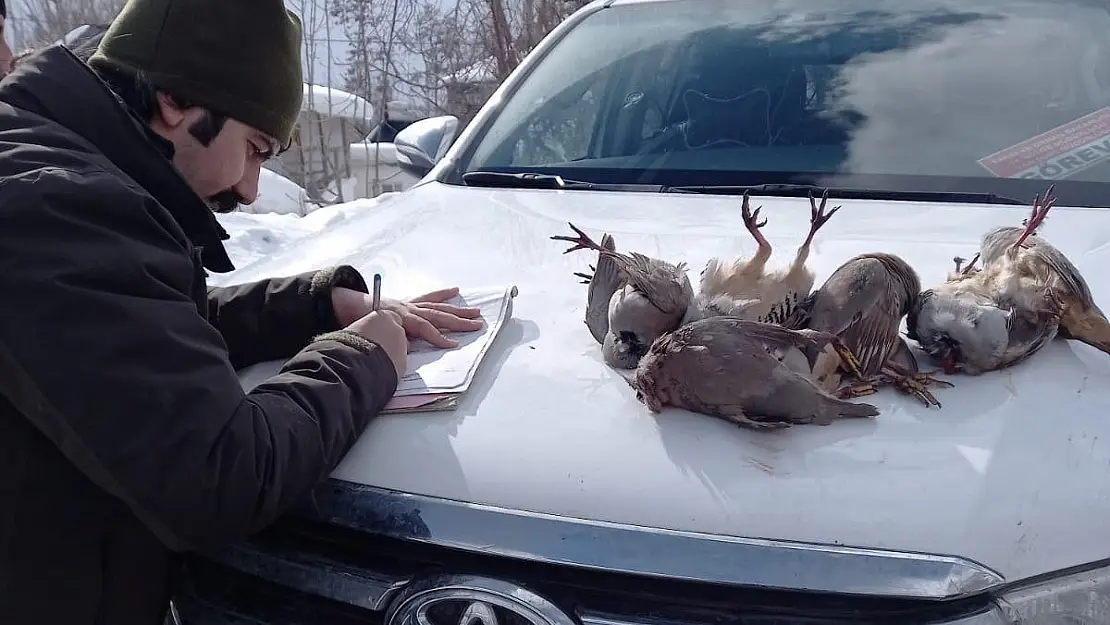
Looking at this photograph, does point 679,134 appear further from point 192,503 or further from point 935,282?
point 192,503

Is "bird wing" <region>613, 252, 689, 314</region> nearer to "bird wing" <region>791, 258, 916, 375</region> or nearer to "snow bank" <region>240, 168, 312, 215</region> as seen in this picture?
"bird wing" <region>791, 258, 916, 375</region>

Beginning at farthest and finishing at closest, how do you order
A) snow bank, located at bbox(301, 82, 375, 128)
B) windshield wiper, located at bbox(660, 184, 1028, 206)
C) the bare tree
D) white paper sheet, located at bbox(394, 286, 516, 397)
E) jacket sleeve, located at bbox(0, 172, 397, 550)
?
the bare tree
snow bank, located at bbox(301, 82, 375, 128)
windshield wiper, located at bbox(660, 184, 1028, 206)
white paper sheet, located at bbox(394, 286, 516, 397)
jacket sleeve, located at bbox(0, 172, 397, 550)

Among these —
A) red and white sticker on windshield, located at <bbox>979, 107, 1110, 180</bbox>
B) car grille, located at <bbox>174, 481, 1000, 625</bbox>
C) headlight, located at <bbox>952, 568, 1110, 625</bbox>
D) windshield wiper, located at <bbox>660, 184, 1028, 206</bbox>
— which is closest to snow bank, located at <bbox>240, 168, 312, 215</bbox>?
windshield wiper, located at <bbox>660, 184, 1028, 206</bbox>

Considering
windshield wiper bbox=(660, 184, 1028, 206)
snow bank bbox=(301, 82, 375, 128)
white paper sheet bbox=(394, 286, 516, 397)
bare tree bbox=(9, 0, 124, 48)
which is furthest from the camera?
bare tree bbox=(9, 0, 124, 48)

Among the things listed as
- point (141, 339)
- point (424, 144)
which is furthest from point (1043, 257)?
point (424, 144)

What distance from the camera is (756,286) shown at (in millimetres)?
1740

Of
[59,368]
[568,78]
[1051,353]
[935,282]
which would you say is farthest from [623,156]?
[59,368]

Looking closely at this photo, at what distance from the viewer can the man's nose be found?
5.75ft

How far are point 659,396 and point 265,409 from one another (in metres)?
0.62

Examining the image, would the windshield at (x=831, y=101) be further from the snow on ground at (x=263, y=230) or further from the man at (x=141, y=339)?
the snow on ground at (x=263, y=230)

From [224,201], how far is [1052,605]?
1.53 metres

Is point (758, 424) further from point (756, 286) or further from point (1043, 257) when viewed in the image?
point (1043, 257)

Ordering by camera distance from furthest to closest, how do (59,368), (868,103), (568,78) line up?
(568,78), (868,103), (59,368)

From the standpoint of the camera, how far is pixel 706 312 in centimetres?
168
